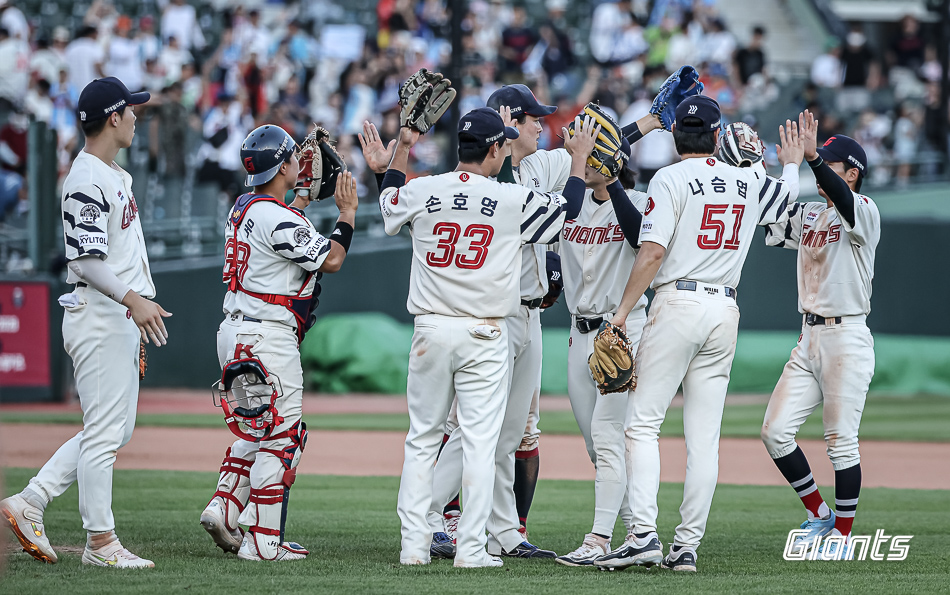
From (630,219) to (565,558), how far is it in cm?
184

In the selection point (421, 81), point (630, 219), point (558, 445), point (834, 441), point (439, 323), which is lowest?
point (558, 445)

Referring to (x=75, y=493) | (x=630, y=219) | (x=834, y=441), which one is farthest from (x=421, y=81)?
(x=75, y=493)

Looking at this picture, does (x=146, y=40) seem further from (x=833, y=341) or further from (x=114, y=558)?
(x=833, y=341)

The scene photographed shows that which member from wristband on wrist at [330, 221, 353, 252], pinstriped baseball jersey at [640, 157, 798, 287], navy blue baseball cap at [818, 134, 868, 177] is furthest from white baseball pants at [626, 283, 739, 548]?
wristband on wrist at [330, 221, 353, 252]

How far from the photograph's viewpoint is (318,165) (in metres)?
6.13

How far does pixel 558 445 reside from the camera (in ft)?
39.7

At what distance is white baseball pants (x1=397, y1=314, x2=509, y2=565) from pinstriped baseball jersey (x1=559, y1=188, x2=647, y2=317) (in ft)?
2.46

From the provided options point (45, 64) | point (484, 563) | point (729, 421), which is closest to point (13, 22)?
point (45, 64)

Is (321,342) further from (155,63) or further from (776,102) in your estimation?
(776,102)

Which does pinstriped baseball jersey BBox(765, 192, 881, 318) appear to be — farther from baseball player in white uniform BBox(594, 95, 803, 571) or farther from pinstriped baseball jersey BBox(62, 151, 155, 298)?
pinstriped baseball jersey BBox(62, 151, 155, 298)

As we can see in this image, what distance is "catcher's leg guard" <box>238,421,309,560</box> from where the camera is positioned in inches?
223

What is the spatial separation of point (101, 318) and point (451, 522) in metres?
2.39

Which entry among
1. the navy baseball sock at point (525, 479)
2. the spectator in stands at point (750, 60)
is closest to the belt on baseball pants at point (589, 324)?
the navy baseball sock at point (525, 479)

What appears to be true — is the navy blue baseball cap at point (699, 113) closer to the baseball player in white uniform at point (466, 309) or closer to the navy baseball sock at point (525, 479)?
the baseball player in white uniform at point (466, 309)
